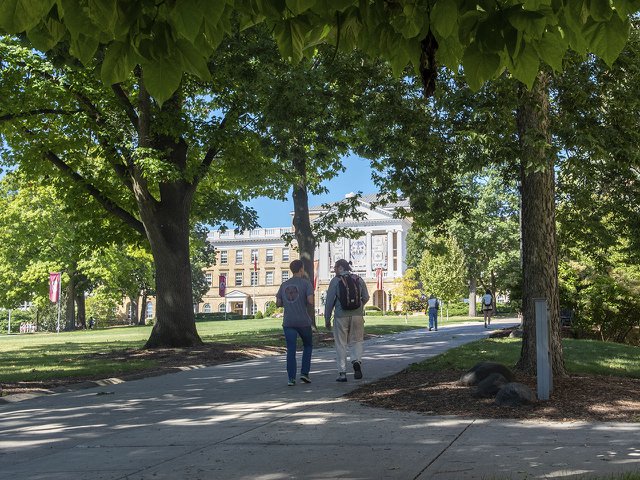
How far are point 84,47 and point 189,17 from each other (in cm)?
82

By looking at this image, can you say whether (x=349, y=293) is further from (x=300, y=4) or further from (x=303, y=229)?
(x=303, y=229)

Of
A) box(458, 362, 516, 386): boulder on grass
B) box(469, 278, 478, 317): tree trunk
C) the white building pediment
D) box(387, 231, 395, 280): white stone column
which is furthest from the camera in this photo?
the white building pediment

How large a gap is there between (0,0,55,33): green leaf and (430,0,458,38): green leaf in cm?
157

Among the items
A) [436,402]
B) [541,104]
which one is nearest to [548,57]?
[436,402]

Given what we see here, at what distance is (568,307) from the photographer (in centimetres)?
2375

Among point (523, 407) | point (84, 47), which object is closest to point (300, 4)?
point (84, 47)

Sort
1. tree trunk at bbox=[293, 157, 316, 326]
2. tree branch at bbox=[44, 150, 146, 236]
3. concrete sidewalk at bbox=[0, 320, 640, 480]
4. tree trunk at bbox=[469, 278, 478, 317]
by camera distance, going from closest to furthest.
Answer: concrete sidewalk at bbox=[0, 320, 640, 480]
tree branch at bbox=[44, 150, 146, 236]
tree trunk at bbox=[293, 157, 316, 326]
tree trunk at bbox=[469, 278, 478, 317]

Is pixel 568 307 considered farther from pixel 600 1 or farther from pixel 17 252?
pixel 17 252

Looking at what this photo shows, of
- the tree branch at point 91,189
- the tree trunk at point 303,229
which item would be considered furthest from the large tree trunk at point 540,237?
the tree trunk at point 303,229

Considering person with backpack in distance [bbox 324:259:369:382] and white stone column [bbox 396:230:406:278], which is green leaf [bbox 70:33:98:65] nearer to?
person with backpack in distance [bbox 324:259:369:382]

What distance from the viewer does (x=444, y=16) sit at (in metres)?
3.08

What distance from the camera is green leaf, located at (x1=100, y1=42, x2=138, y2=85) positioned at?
3051 mm

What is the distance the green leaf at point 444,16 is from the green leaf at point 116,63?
4.29ft

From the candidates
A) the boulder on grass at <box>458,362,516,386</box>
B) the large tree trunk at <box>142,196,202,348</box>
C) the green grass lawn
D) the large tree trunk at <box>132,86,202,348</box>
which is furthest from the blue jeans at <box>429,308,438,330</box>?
the boulder on grass at <box>458,362,516,386</box>
